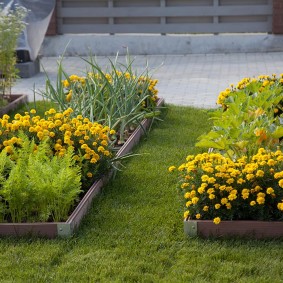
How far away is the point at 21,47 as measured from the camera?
1360 centimetres

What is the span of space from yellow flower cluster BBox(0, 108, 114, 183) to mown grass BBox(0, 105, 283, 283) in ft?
1.19

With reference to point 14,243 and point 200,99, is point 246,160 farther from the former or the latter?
point 200,99

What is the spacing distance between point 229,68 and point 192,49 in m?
2.11

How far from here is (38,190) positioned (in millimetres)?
6238

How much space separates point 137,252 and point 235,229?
717 millimetres

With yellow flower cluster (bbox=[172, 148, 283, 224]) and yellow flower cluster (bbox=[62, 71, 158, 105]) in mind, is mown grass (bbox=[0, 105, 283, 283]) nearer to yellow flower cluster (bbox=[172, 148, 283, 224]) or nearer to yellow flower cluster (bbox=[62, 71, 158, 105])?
yellow flower cluster (bbox=[172, 148, 283, 224])

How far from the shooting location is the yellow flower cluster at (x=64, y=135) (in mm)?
7145

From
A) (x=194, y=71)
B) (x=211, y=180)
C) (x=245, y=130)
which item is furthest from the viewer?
(x=194, y=71)

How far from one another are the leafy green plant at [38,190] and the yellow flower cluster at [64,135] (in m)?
0.57

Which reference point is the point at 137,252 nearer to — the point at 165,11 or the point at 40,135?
the point at 40,135

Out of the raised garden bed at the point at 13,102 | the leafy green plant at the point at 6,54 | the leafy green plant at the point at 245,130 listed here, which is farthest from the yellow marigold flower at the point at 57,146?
the leafy green plant at the point at 6,54

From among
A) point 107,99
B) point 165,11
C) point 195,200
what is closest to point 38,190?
point 195,200

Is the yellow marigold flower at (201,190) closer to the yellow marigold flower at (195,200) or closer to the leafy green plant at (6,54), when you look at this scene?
the yellow marigold flower at (195,200)

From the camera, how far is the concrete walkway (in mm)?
12080
